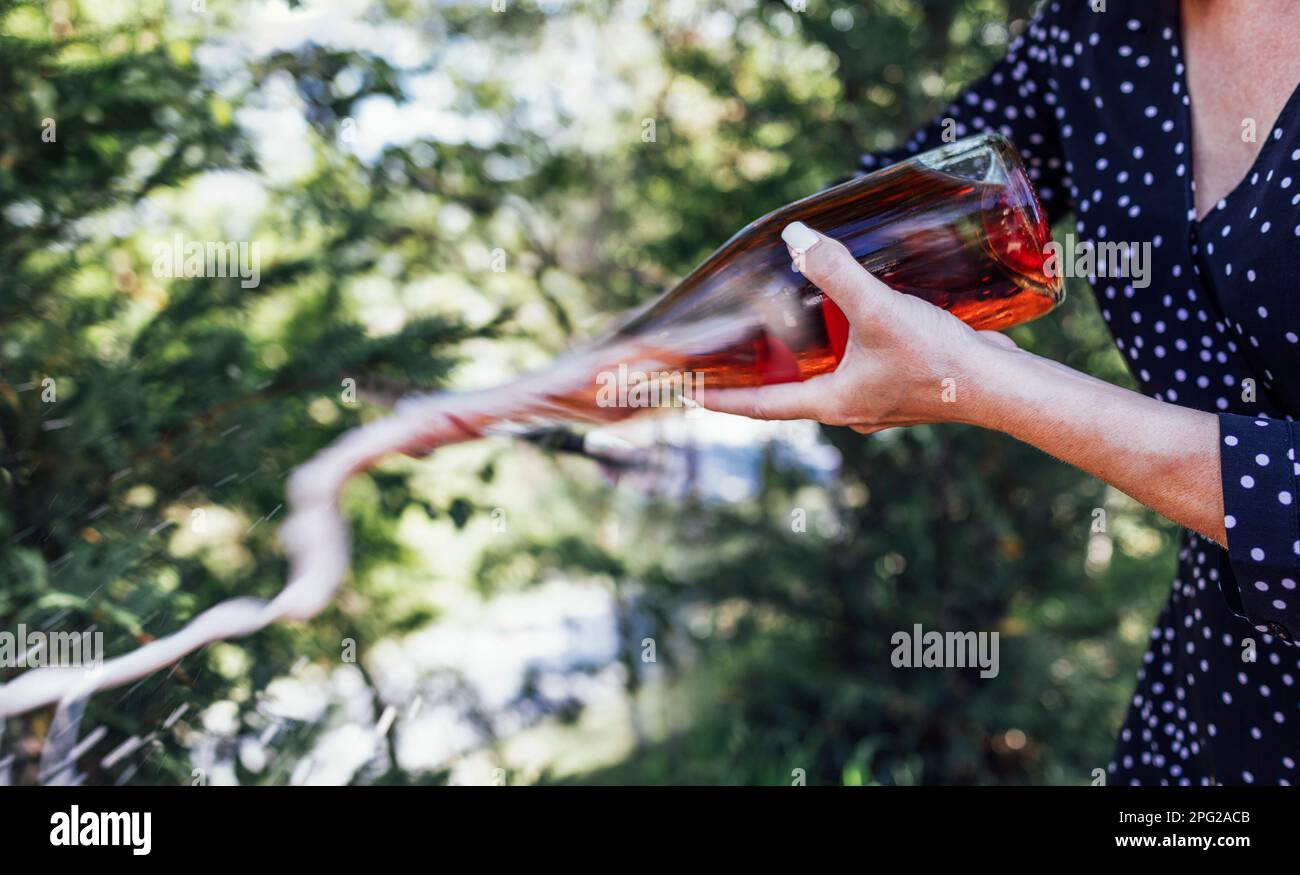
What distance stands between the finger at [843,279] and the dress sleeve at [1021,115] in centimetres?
41

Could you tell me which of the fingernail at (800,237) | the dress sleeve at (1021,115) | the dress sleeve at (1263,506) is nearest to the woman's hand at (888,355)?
the fingernail at (800,237)

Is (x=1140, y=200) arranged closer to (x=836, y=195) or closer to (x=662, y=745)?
(x=836, y=195)

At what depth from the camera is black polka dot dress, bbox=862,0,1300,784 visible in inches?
30.8

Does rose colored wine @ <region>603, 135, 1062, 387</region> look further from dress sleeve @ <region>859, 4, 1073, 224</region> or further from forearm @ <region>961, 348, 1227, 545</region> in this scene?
dress sleeve @ <region>859, 4, 1073, 224</region>

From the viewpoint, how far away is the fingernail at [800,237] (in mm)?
852

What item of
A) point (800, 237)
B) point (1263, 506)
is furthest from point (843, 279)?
point (1263, 506)

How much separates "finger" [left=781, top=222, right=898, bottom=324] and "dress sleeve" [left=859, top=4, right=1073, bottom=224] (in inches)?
16.2

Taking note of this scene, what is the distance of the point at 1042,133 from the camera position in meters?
1.21

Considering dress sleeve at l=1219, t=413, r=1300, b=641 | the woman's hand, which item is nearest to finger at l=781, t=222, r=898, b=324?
the woman's hand

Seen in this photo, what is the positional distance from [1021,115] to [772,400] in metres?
0.59

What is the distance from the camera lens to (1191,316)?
951 millimetres

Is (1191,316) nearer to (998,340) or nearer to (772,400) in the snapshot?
(998,340)

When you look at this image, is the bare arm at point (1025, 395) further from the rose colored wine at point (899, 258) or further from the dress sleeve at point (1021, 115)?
the dress sleeve at point (1021, 115)
